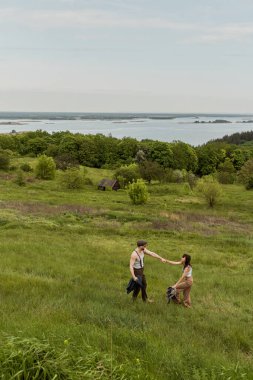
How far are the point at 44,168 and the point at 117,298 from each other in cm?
5926

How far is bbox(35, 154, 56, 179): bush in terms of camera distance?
69312 mm

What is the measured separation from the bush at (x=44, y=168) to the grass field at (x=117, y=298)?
104ft

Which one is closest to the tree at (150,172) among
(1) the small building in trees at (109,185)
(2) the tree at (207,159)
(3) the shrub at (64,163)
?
(1) the small building in trees at (109,185)

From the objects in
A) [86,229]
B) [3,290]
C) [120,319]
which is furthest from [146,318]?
[86,229]

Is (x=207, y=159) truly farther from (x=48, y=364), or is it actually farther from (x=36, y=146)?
(x=48, y=364)

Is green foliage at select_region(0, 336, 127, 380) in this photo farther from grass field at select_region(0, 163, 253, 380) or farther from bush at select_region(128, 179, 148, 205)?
bush at select_region(128, 179, 148, 205)

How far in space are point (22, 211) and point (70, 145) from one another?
72.6 m

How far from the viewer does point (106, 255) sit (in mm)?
21312

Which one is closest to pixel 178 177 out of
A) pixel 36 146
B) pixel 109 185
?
pixel 109 185

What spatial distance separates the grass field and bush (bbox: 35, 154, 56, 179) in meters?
31.8

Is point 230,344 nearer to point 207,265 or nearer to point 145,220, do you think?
point 207,265

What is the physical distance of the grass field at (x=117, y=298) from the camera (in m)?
6.37

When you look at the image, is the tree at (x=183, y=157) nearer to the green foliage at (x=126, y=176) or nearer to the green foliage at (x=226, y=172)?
the green foliage at (x=226, y=172)

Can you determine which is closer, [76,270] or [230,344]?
[230,344]
